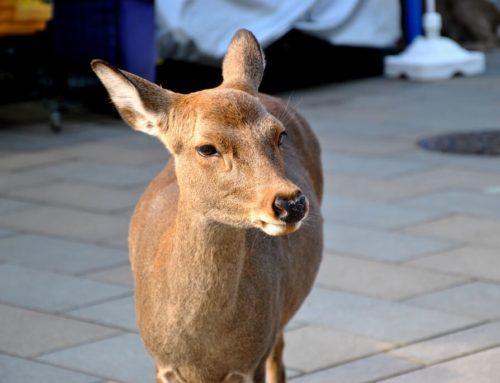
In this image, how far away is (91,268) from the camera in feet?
23.6

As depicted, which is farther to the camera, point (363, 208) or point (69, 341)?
point (363, 208)

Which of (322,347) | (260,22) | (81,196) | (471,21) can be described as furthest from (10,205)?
(471,21)

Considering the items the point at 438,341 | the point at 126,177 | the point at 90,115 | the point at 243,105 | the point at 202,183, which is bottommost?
the point at 90,115

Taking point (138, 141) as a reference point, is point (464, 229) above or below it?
above

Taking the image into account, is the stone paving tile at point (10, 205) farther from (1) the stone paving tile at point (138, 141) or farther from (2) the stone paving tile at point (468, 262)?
(2) the stone paving tile at point (468, 262)

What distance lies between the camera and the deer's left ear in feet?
14.3

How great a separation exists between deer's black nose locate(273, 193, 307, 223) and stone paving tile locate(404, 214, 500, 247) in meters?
4.01

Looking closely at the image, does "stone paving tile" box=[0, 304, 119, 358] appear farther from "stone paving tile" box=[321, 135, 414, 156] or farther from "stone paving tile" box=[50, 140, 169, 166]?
"stone paving tile" box=[321, 135, 414, 156]

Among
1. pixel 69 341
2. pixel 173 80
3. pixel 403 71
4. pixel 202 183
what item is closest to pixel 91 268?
pixel 69 341

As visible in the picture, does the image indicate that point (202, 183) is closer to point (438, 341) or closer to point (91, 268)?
point (438, 341)

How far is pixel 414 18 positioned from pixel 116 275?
7976 mm

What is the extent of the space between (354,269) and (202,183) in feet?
10.5

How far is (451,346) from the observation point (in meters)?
5.78

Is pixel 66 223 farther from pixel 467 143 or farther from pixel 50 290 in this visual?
pixel 467 143
